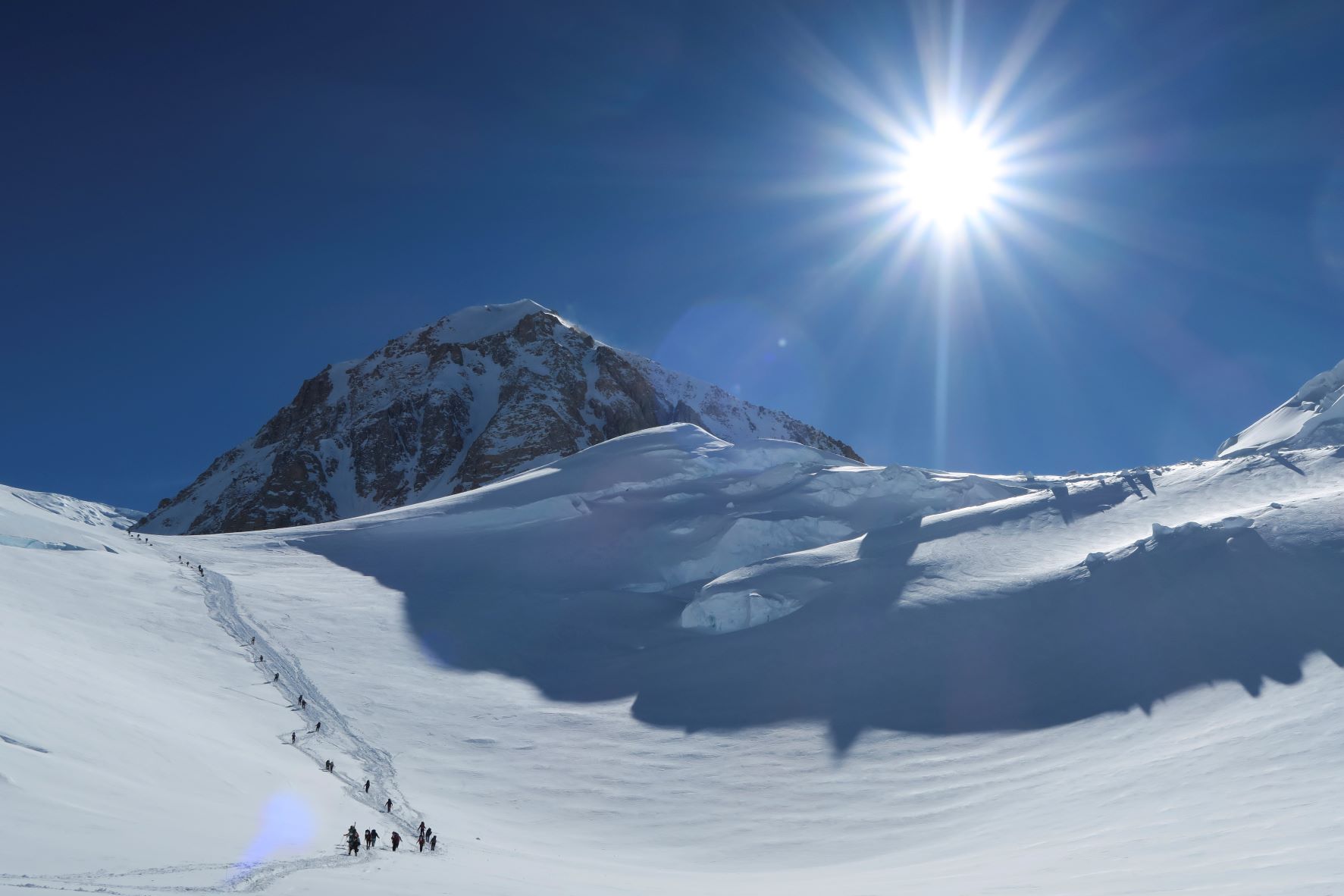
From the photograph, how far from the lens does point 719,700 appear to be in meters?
40.8

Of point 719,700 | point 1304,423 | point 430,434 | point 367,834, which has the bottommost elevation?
point 367,834

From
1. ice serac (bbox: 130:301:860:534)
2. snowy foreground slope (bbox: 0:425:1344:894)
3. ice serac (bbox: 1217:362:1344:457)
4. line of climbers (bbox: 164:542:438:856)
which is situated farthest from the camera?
ice serac (bbox: 130:301:860:534)

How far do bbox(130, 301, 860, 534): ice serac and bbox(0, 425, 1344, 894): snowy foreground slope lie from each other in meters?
94.2

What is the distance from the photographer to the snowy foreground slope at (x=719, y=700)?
19344mm

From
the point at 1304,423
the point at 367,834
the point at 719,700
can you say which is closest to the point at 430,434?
the point at 719,700

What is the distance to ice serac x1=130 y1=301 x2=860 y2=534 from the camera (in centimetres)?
15950

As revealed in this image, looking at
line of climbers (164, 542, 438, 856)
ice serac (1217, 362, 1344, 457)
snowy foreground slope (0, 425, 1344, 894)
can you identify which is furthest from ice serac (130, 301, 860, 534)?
line of climbers (164, 542, 438, 856)

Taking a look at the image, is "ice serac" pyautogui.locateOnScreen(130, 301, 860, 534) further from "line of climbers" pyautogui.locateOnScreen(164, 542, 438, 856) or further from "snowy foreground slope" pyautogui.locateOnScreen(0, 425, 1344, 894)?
"line of climbers" pyautogui.locateOnScreen(164, 542, 438, 856)

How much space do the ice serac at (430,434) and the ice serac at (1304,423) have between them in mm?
106779

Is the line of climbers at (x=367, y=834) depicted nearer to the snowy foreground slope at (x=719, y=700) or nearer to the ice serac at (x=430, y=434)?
the snowy foreground slope at (x=719, y=700)

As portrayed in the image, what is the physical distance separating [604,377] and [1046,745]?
16190 cm

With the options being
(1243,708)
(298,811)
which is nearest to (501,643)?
(298,811)

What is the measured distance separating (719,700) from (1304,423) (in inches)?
2380

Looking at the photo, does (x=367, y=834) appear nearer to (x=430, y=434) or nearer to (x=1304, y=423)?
(x=1304, y=423)
